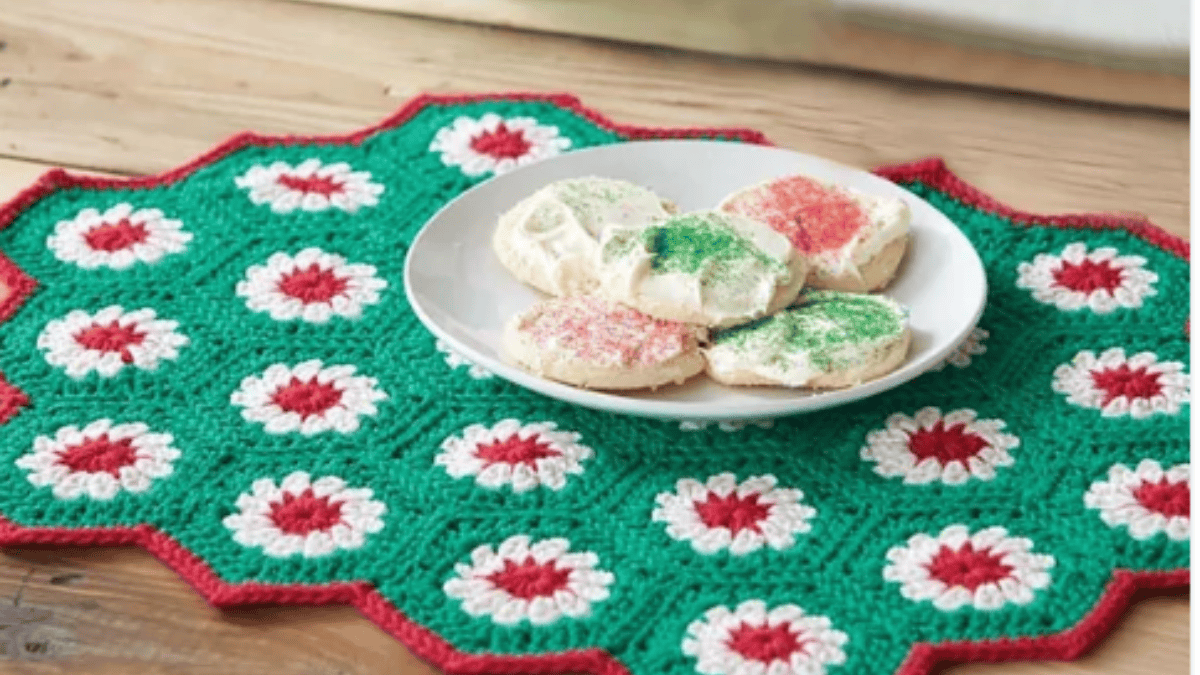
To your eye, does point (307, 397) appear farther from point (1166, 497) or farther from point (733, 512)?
point (1166, 497)

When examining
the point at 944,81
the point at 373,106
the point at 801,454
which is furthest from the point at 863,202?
the point at 373,106

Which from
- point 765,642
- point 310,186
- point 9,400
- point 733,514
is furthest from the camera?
point 310,186

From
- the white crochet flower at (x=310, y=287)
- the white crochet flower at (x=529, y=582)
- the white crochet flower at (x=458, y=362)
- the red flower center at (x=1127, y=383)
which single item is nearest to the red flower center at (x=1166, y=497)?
the red flower center at (x=1127, y=383)

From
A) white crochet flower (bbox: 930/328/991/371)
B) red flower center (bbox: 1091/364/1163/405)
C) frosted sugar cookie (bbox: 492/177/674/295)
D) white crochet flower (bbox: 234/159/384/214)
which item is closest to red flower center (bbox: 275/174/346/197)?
white crochet flower (bbox: 234/159/384/214)

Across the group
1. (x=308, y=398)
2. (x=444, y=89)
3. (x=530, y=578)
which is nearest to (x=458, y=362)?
(x=308, y=398)

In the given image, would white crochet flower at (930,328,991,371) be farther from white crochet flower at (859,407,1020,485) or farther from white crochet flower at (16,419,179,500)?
white crochet flower at (16,419,179,500)
